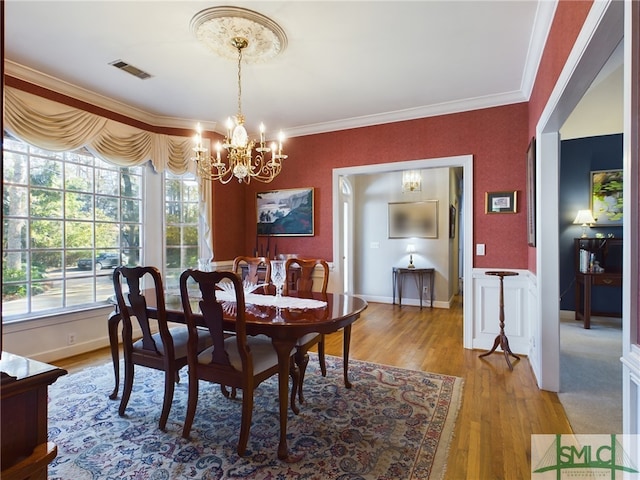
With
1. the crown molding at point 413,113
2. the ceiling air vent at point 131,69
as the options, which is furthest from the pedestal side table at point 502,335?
the ceiling air vent at point 131,69

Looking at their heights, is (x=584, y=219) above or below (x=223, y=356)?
above

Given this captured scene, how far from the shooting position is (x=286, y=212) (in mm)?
4934

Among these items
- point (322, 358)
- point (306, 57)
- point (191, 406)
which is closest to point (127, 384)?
point (191, 406)

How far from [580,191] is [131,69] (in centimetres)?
602

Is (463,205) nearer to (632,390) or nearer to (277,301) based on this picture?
(277,301)

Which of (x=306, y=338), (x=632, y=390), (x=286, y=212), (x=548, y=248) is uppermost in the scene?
(x=286, y=212)

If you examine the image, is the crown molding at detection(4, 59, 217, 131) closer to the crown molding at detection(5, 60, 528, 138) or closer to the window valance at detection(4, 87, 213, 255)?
the crown molding at detection(5, 60, 528, 138)

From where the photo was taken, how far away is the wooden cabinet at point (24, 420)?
0.85 metres

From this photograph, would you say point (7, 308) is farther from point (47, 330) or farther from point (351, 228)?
point (351, 228)

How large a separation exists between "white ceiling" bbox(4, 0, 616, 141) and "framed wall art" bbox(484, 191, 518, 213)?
3.18ft

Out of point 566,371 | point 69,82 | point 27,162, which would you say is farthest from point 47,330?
point 566,371

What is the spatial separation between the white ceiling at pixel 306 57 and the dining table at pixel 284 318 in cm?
199

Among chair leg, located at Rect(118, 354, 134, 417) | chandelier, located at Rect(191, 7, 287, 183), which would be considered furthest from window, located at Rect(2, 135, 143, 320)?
chandelier, located at Rect(191, 7, 287, 183)

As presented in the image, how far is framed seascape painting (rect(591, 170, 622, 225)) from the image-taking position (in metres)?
4.93
